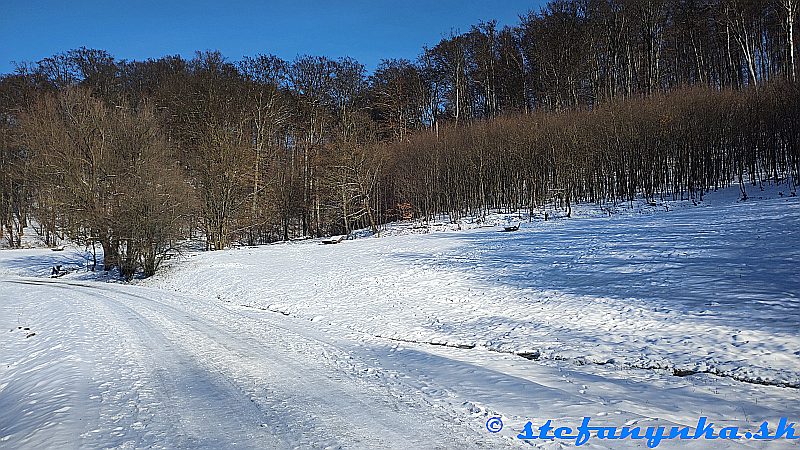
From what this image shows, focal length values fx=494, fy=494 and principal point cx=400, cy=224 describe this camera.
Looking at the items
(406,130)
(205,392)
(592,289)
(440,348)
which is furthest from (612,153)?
(205,392)

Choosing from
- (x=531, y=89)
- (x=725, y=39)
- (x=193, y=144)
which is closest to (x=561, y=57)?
(x=531, y=89)

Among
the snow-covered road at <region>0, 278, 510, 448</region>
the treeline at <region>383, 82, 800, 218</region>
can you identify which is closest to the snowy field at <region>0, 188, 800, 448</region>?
the snow-covered road at <region>0, 278, 510, 448</region>

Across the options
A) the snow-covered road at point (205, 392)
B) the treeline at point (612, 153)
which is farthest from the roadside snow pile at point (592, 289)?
the treeline at point (612, 153)

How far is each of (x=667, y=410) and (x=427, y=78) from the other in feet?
141

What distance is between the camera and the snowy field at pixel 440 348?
5.45 metres

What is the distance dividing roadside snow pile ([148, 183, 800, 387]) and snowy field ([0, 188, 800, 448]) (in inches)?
2.5

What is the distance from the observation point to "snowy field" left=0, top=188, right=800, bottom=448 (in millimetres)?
5449

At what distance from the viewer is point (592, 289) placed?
1209cm

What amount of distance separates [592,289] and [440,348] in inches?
193

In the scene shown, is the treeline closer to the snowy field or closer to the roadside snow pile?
the roadside snow pile

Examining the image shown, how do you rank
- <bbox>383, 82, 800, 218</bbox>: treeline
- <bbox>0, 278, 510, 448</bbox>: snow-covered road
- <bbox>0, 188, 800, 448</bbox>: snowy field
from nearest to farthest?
1. <bbox>0, 278, 510, 448</bbox>: snow-covered road
2. <bbox>0, 188, 800, 448</bbox>: snowy field
3. <bbox>383, 82, 800, 218</bbox>: treeline

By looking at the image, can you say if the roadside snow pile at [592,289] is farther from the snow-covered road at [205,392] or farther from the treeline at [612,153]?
the treeline at [612,153]

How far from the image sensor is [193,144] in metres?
37.2

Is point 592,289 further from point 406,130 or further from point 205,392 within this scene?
point 406,130
